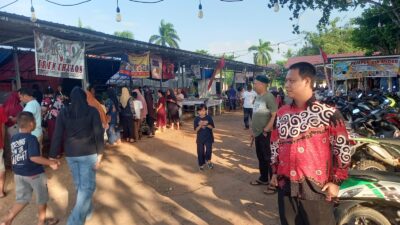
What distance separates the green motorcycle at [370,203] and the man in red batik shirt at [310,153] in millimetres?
1038

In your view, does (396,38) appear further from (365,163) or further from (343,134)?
(343,134)

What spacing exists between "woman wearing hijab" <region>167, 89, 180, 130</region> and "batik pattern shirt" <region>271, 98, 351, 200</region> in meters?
10.6

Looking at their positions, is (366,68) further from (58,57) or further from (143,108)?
(58,57)

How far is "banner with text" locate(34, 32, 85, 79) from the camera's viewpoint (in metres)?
8.24

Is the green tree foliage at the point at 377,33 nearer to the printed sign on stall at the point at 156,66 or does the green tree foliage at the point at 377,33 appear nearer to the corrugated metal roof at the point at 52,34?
the printed sign on stall at the point at 156,66

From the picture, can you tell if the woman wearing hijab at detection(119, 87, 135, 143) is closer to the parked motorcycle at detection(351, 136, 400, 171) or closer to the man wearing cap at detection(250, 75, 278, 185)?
the man wearing cap at detection(250, 75, 278, 185)

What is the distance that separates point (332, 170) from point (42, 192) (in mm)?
3546

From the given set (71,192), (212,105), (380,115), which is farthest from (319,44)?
(71,192)

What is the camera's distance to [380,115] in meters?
7.62

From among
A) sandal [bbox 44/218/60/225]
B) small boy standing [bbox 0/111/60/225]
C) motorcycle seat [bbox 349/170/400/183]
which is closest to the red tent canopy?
sandal [bbox 44/218/60/225]

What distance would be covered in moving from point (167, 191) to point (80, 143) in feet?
8.07

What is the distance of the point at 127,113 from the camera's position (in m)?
10.5

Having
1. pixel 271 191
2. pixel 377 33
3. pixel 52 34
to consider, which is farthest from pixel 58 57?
pixel 377 33

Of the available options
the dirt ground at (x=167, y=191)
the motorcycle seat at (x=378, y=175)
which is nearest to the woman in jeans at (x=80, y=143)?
the dirt ground at (x=167, y=191)
